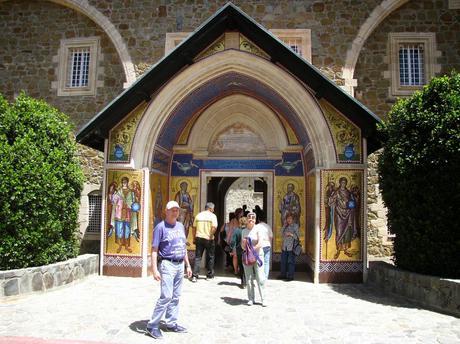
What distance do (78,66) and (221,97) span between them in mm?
5898

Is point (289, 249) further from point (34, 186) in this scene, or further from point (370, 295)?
point (34, 186)

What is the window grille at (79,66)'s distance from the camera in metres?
13.4

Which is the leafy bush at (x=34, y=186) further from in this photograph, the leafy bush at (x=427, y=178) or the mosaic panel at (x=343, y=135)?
the leafy bush at (x=427, y=178)

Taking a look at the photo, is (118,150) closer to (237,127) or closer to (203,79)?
(203,79)

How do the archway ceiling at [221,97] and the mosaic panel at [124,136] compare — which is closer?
the mosaic panel at [124,136]

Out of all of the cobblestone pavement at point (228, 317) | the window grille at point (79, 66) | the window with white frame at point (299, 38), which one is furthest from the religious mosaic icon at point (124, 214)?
the window with white frame at point (299, 38)

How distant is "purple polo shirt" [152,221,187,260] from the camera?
508cm

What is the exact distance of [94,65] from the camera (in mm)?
13141

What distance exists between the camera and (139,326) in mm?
5336

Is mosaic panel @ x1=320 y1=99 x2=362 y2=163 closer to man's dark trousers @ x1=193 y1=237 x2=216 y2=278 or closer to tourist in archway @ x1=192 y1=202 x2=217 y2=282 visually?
tourist in archway @ x1=192 y1=202 x2=217 y2=282

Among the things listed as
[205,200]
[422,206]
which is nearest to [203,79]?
[205,200]

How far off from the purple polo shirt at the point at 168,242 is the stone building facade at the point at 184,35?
828 cm

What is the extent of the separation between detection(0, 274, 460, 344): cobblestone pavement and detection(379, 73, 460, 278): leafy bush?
38.0 inches

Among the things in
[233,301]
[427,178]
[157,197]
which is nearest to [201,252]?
[157,197]
